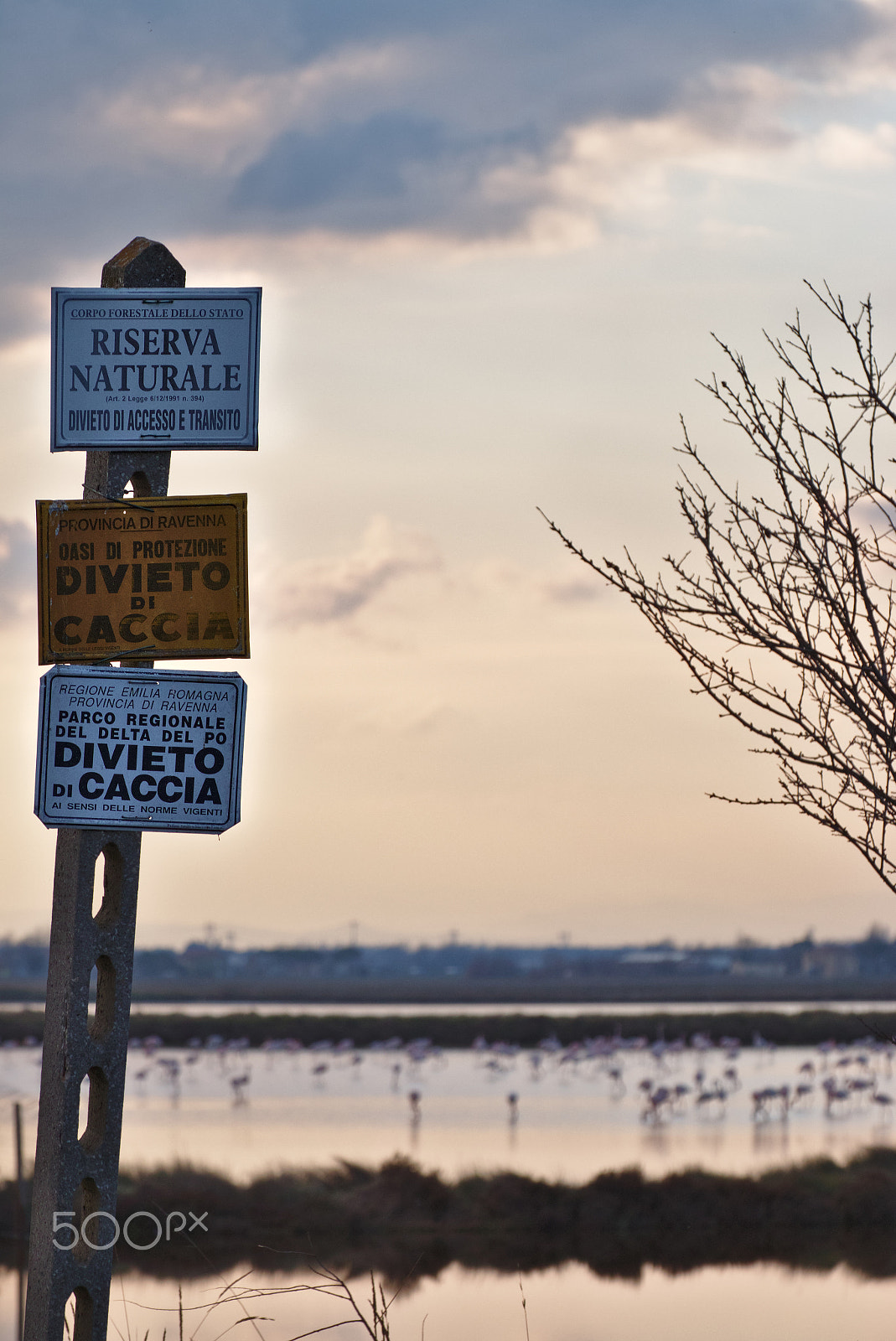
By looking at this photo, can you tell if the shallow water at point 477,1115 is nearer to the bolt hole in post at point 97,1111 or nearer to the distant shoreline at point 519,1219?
the distant shoreline at point 519,1219

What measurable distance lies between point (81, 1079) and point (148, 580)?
56.3 inches

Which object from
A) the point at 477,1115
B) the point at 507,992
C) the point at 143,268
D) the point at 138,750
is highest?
the point at 143,268

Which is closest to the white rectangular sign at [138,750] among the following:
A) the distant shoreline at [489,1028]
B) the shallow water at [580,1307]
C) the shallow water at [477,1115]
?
the shallow water at [580,1307]

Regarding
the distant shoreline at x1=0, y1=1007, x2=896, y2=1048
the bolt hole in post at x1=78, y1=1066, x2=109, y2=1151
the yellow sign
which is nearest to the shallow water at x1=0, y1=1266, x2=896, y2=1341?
Result: the bolt hole in post at x1=78, y1=1066, x2=109, y2=1151

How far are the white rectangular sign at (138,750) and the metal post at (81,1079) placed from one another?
92mm

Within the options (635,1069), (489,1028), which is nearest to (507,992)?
(489,1028)

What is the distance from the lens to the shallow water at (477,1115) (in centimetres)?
2914

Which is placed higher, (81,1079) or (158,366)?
(158,366)


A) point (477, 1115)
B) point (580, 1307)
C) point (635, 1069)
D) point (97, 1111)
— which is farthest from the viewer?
point (635, 1069)

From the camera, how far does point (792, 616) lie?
17.6 feet

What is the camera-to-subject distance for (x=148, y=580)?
4562 millimetres

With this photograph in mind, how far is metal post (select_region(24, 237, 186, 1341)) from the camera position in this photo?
14.2 ft

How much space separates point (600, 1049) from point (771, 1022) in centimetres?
2713

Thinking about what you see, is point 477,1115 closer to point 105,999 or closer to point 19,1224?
point 19,1224
